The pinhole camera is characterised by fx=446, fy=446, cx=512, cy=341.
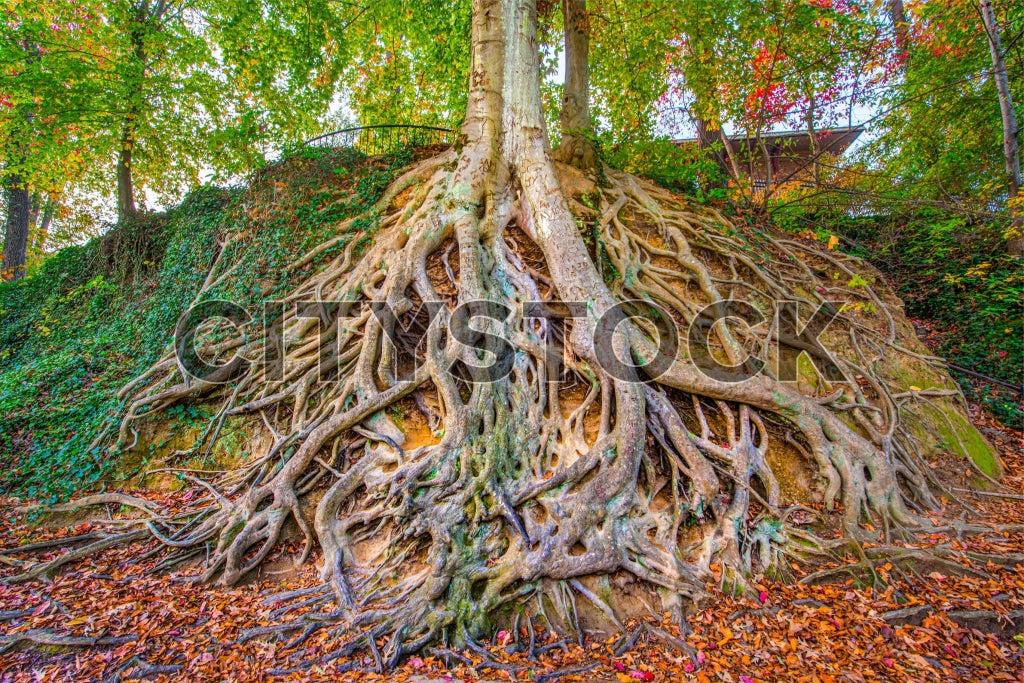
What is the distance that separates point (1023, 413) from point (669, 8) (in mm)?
7975

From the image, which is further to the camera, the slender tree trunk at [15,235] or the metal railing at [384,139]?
the slender tree trunk at [15,235]

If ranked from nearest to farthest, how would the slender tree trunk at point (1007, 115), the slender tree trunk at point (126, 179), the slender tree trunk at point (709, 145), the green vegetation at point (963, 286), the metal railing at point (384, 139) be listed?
1. the slender tree trunk at point (1007, 115)
2. the green vegetation at point (963, 286)
3. the slender tree trunk at point (709, 145)
4. the metal railing at point (384, 139)
5. the slender tree trunk at point (126, 179)

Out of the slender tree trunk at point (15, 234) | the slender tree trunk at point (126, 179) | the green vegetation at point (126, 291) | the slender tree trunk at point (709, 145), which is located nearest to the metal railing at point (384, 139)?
the green vegetation at point (126, 291)

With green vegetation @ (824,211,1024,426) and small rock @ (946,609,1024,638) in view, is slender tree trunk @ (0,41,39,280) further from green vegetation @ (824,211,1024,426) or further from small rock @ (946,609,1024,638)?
green vegetation @ (824,211,1024,426)

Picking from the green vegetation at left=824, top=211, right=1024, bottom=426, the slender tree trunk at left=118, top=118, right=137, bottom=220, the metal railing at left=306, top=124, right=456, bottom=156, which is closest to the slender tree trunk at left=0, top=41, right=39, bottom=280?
the slender tree trunk at left=118, top=118, right=137, bottom=220

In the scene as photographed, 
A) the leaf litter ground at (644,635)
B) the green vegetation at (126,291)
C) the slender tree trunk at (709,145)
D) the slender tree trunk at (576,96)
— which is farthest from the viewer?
the slender tree trunk at (709,145)

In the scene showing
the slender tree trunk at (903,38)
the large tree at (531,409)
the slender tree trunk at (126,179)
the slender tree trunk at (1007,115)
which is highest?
the slender tree trunk at (903,38)

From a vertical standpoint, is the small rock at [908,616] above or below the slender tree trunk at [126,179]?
below

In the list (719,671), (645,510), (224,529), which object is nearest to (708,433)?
(645,510)

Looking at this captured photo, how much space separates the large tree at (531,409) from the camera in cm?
332

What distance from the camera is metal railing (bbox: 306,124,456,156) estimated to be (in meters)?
8.73

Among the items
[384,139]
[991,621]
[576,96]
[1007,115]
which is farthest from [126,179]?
[1007,115]

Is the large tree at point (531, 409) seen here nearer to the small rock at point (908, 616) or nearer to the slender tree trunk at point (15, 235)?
the small rock at point (908, 616)

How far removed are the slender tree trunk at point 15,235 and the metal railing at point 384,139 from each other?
8.31 m
